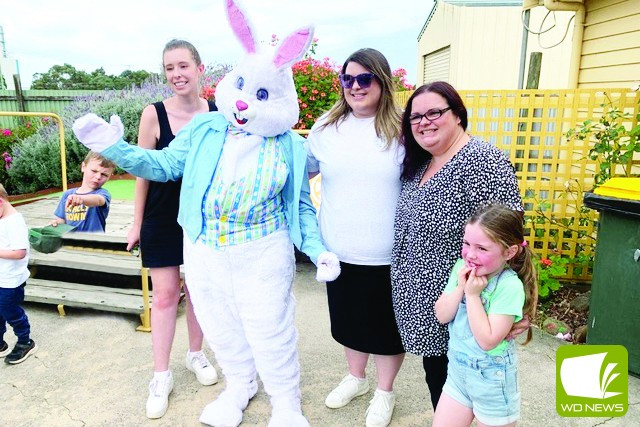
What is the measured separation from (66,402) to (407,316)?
1.99 metres

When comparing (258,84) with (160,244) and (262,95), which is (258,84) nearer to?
(262,95)

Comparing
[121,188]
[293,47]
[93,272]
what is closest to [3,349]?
[93,272]

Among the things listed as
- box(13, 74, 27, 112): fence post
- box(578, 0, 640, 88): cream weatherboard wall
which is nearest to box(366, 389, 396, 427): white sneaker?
box(578, 0, 640, 88): cream weatherboard wall

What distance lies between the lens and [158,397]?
2.70 metres

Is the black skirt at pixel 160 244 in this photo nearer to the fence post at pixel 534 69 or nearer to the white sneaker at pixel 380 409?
the white sneaker at pixel 380 409

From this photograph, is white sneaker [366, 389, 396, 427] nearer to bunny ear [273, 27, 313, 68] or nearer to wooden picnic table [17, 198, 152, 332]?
bunny ear [273, 27, 313, 68]

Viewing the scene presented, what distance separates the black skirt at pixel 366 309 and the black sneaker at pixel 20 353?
7.02 ft

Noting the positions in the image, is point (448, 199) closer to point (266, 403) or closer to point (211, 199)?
point (211, 199)

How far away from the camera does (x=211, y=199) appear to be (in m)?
2.25

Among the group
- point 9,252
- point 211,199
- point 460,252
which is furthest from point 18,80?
point 460,252

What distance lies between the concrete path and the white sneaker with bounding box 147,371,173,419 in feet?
0.13

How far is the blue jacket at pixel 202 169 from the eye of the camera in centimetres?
225

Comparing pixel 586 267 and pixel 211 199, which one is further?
pixel 586 267

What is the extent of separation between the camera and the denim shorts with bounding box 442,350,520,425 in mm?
1747
